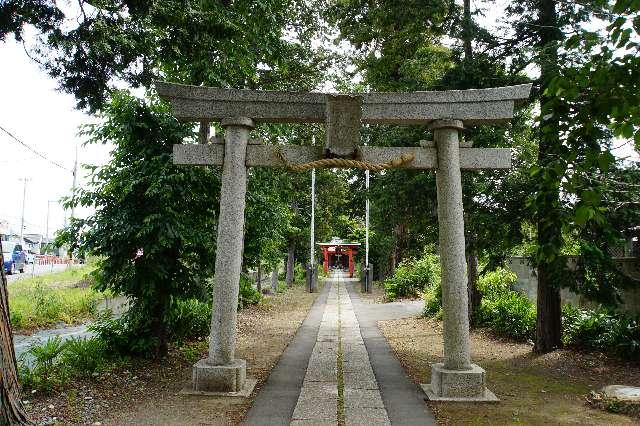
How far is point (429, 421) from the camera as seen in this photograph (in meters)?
5.13

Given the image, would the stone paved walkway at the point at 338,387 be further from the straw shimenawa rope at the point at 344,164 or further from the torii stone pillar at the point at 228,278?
the straw shimenawa rope at the point at 344,164

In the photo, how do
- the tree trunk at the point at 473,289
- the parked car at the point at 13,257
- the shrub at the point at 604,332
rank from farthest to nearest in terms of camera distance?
the parked car at the point at 13,257, the tree trunk at the point at 473,289, the shrub at the point at 604,332

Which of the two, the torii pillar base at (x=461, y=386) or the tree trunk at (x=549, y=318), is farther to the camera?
the tree trunk at (x=549, y=318)

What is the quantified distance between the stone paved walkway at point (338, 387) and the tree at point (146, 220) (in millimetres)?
2240

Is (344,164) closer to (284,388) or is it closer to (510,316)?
(284,388)

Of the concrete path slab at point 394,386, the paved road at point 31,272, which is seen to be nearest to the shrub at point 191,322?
the concrete path slab at point 394,386

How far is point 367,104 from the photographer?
21.7 feet

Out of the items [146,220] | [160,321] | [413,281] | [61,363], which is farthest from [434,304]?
[61,363]

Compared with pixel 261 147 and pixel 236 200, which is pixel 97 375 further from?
pixel 261 147

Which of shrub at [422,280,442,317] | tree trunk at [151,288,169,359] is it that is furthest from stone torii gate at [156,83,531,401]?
shrub at [422,280,442,317]

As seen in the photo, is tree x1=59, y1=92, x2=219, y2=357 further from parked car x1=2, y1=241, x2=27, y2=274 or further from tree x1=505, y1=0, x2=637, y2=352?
parked car x1=2, y1=241, x2=27, y2=274

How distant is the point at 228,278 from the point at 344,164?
227 cm

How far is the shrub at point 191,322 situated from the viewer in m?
9.36

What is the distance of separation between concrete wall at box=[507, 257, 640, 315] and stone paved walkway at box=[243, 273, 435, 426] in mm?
3450
